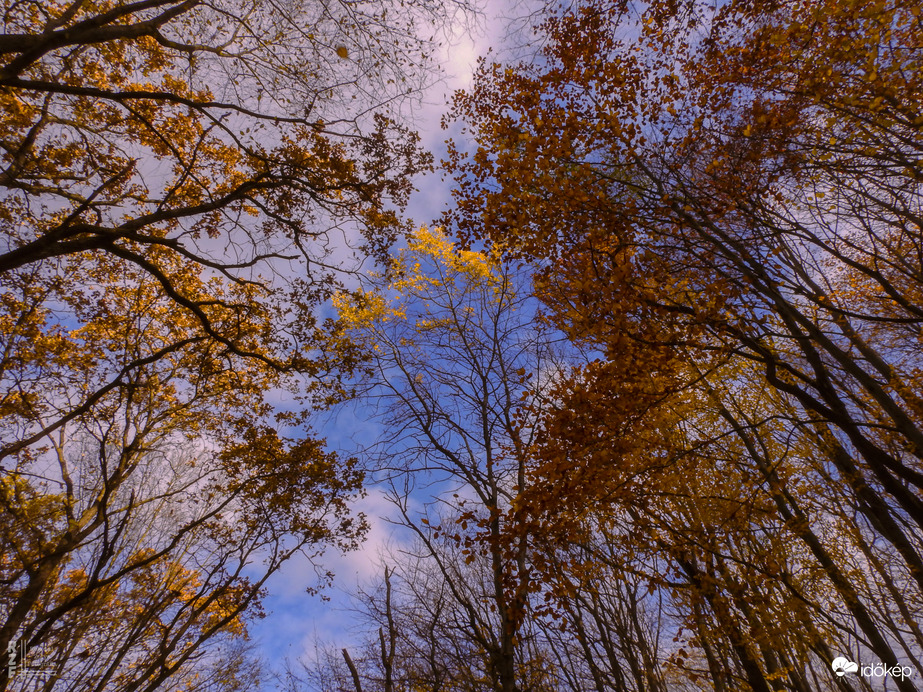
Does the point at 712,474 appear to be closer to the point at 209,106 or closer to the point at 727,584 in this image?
the point at 727,584

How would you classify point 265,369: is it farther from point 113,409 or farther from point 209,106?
point 209,106

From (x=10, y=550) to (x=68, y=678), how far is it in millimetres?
2893

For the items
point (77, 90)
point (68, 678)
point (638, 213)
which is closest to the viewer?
point (77, 90)

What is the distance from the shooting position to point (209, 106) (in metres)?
5.60

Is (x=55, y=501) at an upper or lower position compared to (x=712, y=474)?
upper

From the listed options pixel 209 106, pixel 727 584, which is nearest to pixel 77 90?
pixel 209 106

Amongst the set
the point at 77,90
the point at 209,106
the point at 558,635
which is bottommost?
the point at 558,635

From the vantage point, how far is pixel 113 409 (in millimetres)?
7973

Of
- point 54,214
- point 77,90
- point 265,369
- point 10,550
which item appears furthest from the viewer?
point 265,369

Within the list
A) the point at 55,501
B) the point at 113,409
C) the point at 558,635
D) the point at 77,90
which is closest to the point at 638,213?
the point at 77,90

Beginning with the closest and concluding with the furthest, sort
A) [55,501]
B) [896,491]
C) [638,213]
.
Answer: [896,491], [638,213], [55,501]

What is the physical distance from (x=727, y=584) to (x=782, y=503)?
223 centimetres

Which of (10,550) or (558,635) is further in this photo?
(558,635)

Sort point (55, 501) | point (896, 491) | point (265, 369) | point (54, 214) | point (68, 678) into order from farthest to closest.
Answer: point (265, 369), point (55, 501), point (54, 214), point (68, 678), point (896, 491)
